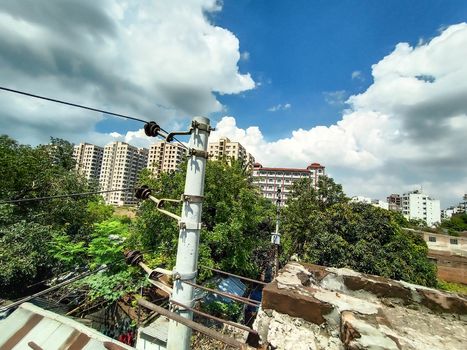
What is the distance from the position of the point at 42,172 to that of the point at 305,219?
70.2ft

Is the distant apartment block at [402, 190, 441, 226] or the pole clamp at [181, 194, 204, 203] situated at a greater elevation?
the distant apartment block at [402, 190, 441, 226]

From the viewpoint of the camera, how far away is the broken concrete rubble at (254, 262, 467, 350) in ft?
5.01

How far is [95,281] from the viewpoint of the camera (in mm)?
10438

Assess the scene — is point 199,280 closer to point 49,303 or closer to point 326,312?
point 49,303

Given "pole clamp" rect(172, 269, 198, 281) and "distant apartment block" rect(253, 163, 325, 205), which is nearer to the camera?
"pole clamp" rect(172, 269, 198, 281)

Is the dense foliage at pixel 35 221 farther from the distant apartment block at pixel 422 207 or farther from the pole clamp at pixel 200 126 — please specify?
the distant apartment block at pixel 422 207

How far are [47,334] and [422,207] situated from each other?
12942cm

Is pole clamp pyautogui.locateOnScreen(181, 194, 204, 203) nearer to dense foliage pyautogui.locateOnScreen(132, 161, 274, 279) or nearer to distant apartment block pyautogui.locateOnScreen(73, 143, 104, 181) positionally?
dense foliage pyautogui.locateOnScreen(132, 161, 274, 279)

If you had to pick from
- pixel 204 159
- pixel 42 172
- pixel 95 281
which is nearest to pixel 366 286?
pixel 204 159

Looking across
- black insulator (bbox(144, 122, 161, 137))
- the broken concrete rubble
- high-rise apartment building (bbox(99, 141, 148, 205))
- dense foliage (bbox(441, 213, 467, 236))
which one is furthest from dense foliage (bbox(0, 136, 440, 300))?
high-rise apartment building (bbox(99, 141, 148, 205))

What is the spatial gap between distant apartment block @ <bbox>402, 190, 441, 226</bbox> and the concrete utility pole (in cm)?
11888

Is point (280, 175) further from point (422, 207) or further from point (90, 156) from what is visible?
point (90, 156)

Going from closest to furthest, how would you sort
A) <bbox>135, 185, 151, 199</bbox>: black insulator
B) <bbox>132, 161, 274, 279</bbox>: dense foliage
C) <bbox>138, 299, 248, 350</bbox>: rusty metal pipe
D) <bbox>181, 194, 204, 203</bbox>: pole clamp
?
<bbox>138, 299, 248, 350</bbox>: rusty metal pipe < <bbox>181, 194, 204, 203</bbox>: pole clamp < <bbox>135, 185, 151, 199</bbox>: black insulator < <bbox>132, 161, 274, 279</bbox>: dense foliage

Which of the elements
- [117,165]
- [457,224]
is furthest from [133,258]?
[117,165]
